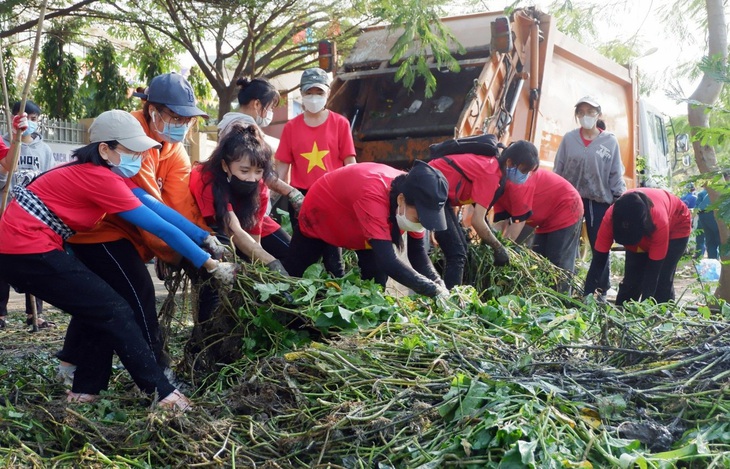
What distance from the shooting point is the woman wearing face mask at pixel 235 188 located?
4.14 meters

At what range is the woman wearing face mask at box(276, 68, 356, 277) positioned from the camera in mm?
5672

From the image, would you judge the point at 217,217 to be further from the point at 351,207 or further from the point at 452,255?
the point at 452,255

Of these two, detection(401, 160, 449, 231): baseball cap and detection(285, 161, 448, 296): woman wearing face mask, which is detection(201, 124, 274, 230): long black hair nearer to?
detection(285, 161, 448, 296): woman wearing face mask

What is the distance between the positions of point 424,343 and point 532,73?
4997 millimetres

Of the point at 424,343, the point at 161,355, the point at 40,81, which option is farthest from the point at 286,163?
the point at 40,81

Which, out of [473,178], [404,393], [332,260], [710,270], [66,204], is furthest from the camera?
[710,270]

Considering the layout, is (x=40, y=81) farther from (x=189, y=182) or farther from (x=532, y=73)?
(x=189, y=182)

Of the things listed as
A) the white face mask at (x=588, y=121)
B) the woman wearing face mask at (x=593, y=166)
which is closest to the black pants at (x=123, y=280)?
the woman wearing face mask at (x=593, y=166)

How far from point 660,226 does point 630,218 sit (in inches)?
9.4

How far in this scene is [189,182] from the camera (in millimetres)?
4391

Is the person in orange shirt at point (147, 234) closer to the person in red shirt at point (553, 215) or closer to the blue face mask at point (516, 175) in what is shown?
the blue face mask at point (516, 175)

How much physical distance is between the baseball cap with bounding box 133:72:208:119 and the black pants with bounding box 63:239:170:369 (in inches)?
28.0

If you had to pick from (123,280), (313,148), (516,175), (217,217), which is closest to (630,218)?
(516,175)

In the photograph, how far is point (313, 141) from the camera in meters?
5.69
